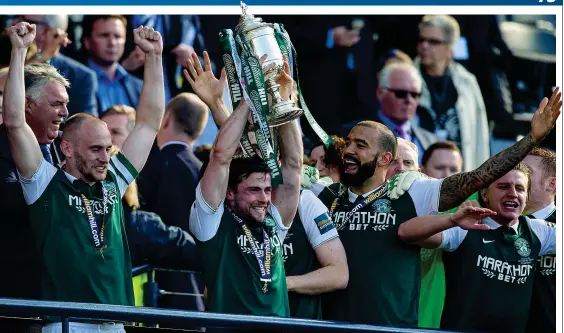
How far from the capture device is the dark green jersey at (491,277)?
5.59 m

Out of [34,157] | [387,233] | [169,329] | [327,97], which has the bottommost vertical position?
[169,329]

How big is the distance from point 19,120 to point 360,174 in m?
1.62

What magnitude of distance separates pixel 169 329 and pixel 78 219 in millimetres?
864

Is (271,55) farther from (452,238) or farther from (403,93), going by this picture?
(403,93)

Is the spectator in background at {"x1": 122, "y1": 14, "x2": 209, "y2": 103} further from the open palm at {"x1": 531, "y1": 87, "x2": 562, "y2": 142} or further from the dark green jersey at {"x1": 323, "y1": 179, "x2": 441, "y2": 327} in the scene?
the open palm at {"x1": 531, "y1": 87, "x2": 562, "y2": 142}

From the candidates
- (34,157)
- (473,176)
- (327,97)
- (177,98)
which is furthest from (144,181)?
(473,176)

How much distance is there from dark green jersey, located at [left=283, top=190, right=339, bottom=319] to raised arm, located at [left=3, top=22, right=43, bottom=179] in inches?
49.1

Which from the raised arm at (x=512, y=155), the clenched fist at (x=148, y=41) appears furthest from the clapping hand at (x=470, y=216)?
the clenched fist at (x=148, y=41)

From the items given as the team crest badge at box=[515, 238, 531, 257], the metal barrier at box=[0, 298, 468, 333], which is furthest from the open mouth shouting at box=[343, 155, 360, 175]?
the metal barrier at box=[0, 298, 468, 333]

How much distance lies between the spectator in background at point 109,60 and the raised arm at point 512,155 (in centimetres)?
235

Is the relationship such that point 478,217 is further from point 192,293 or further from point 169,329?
point 192,293

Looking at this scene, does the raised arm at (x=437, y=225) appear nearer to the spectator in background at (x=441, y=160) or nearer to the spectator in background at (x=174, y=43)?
the spectator in background at (x=441, y=160)

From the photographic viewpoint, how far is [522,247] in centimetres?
562

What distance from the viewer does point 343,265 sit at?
5.39 meters
